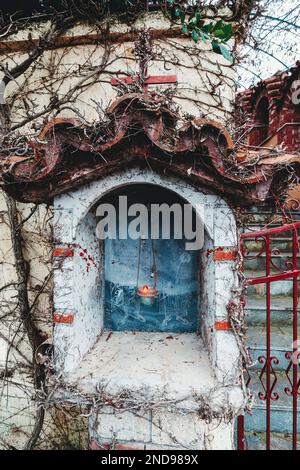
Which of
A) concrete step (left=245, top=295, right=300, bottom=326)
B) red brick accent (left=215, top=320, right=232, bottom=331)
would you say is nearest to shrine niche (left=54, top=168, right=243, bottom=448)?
red brick accent (left=215, top=320, right=232, bottom=331)

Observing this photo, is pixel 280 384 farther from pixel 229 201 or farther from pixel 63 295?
pixel 63 295

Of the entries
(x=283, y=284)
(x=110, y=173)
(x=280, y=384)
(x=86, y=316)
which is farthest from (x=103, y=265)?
(x=283, y=284)

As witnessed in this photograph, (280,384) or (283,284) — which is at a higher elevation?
(283,284)

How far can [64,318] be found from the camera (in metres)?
1.90

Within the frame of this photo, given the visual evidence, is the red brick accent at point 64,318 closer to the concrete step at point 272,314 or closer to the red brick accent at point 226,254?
the red brick accent at point 226,254

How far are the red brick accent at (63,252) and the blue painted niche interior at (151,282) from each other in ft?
1.95

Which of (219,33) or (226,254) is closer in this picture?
(226,254)

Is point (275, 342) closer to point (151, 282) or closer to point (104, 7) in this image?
point (151, 282)

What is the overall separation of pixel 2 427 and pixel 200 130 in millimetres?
3746

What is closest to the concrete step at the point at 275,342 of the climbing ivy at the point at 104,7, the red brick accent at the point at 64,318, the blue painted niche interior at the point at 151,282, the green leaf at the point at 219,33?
the blue painted niche interior at the point at 151,282

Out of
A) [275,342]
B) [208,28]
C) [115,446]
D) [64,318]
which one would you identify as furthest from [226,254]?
[275,342]

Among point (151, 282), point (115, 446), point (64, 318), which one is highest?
point (151, 282)

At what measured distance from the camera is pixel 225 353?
179cm

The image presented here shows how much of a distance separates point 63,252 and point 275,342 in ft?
8.13
